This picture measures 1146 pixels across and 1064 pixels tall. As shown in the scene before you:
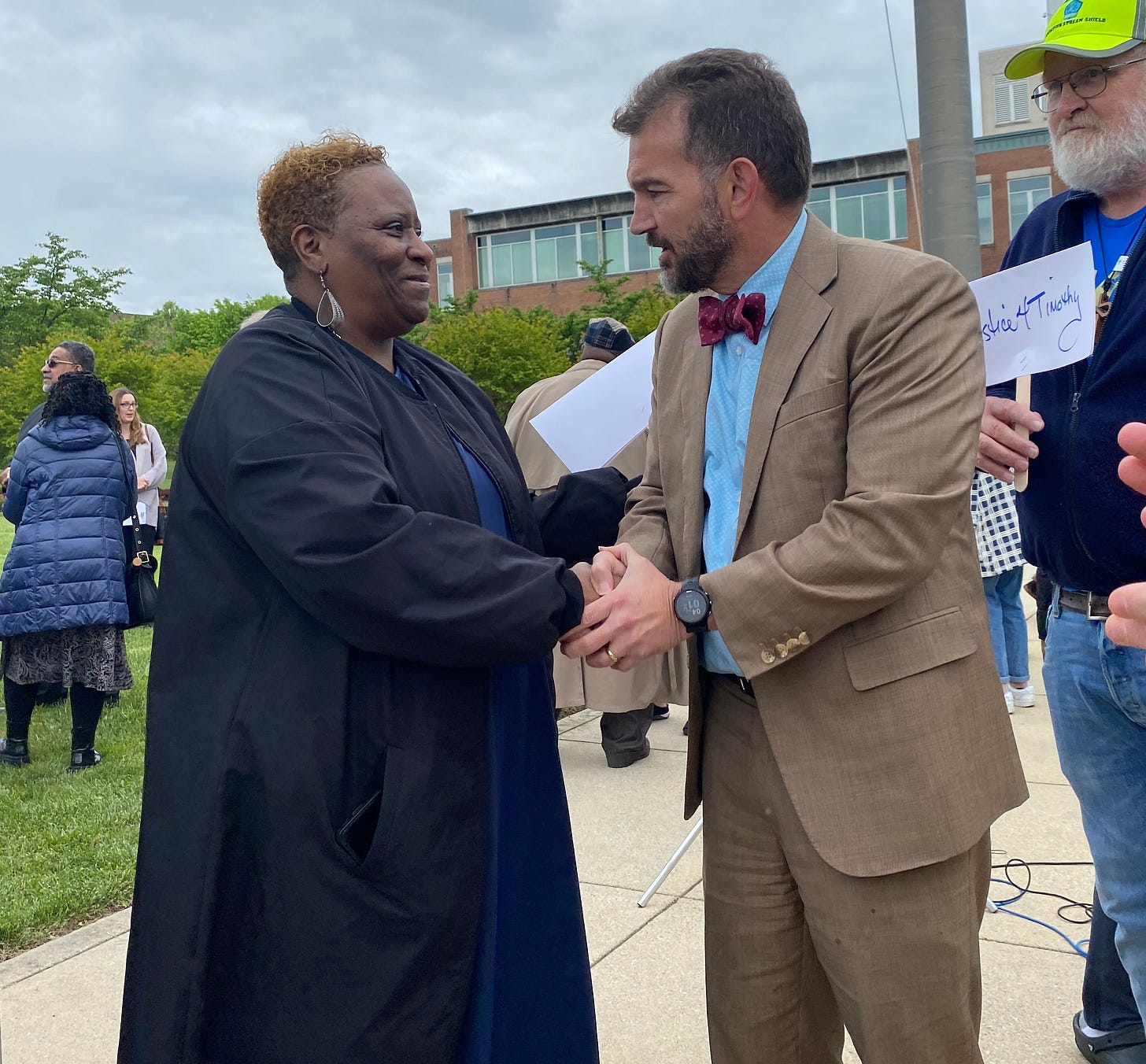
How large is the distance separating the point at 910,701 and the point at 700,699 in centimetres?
53

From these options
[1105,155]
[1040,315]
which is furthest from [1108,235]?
[1040,315]

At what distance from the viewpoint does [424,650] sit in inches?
78.5

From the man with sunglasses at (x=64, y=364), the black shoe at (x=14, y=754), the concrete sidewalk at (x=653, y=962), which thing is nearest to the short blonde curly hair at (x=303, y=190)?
the concrete sidewalk at (x=653, y=962)

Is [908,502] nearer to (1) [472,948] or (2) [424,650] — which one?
(2) [424,650]

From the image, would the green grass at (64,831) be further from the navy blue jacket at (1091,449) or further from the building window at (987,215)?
the building window at (987,215)

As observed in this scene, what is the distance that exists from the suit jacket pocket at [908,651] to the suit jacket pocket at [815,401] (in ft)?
1.42

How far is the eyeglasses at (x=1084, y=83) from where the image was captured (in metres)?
2.44

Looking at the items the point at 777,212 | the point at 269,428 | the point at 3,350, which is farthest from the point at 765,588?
the point at 3,350

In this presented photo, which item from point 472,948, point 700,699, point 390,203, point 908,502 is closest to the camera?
point 908,502

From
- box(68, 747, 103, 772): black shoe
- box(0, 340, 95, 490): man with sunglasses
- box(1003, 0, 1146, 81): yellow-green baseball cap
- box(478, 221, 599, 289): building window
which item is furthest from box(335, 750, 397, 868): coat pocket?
box(478, 221, 599, 289): building window

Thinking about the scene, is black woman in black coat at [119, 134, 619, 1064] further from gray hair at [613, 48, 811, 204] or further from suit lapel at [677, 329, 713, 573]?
gray hair at [613, 48, 811, 204]

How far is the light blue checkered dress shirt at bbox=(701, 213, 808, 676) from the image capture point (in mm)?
2289

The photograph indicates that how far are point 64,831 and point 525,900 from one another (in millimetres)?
3669

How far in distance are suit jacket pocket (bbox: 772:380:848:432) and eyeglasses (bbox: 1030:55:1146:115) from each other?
3.24 ft
